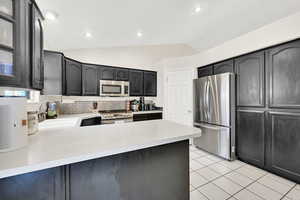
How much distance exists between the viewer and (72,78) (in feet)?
9.63

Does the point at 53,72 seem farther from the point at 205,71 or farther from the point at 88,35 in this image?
the point at 205,71

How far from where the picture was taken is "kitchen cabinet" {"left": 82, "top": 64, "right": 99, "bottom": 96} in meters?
3.32

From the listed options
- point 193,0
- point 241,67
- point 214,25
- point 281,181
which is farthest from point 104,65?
point 281,181

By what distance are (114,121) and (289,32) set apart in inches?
144

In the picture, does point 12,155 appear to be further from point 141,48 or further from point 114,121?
point 141,48

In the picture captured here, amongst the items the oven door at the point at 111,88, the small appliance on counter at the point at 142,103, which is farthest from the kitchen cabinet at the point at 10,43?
the small appliance on counter at the point at 142,103

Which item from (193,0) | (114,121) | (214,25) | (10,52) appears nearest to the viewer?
(10,52)

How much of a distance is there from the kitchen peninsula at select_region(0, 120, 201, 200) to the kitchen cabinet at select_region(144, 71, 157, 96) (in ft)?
10.3

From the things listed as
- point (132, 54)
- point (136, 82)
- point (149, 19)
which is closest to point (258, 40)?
point (149, 19)

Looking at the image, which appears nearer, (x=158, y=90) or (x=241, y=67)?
(x=241, y=67)

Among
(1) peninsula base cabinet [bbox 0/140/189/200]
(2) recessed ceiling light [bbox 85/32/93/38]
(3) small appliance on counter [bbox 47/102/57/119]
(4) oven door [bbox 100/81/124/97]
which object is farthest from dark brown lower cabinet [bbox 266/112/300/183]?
(3) small appliance on counter [bbox 47/102/57/119]

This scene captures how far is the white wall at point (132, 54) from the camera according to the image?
3.56m

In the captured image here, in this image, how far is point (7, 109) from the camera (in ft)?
2.26

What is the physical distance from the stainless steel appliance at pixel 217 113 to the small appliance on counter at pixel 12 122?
2.87m
